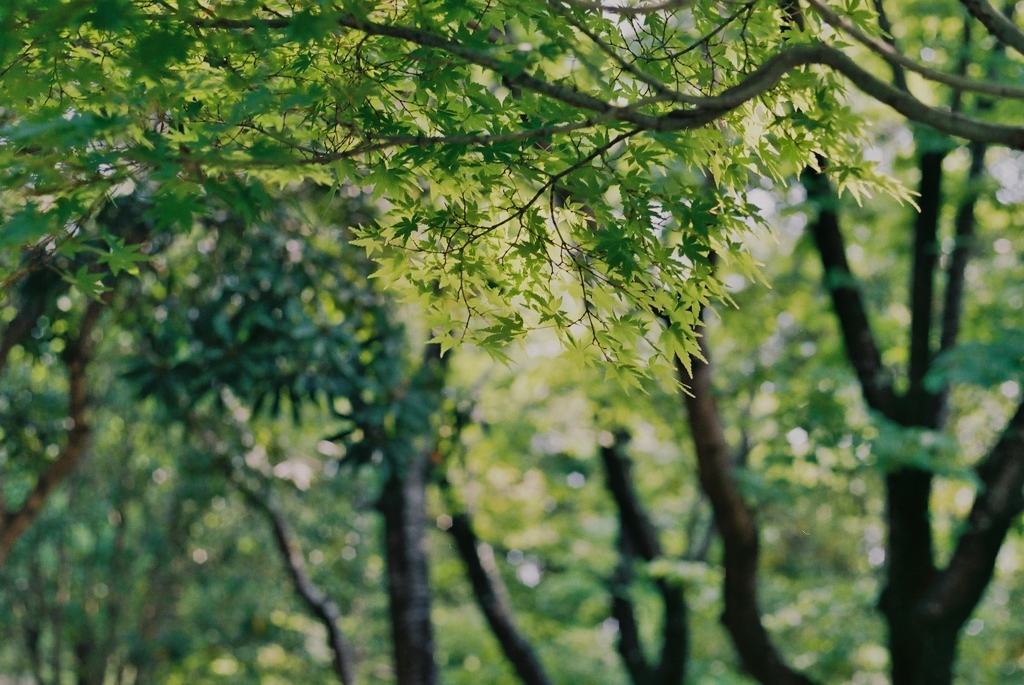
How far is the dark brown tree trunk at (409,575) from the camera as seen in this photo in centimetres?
739

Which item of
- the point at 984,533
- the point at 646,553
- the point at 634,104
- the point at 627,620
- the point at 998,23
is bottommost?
the point at 634,104

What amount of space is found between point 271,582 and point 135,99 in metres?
12.3

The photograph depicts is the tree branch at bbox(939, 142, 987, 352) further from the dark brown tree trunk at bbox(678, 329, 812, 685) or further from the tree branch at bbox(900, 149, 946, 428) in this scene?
the dark brown tree trunk at bbox(678, 329, 812, 685)

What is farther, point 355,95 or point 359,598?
point 359,598

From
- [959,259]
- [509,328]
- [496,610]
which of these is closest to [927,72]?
[509,328]

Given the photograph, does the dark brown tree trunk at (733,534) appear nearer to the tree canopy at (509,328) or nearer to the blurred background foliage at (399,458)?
the tree canopy at (509,328)

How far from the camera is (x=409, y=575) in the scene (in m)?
7.58

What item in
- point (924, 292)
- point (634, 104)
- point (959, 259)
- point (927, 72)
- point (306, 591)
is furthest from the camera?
point (306, 591)

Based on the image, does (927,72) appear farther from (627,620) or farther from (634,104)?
(627,620)

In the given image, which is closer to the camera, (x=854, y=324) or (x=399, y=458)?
(x=399, y=458)

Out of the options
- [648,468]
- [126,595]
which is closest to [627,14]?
[126,595]

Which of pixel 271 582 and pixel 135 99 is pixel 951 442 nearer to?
pixel 135 99

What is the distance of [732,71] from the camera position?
109 inches

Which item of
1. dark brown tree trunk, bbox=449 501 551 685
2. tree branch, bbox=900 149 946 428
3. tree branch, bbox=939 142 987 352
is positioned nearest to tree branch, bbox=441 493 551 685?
dark brown tree trunk, bbox=449 501 551 685
